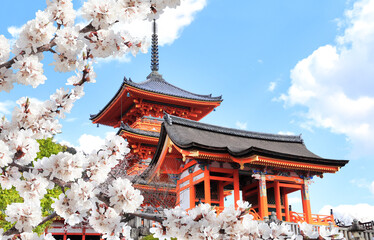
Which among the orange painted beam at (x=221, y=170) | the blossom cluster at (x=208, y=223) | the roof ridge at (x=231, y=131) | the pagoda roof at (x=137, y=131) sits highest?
the pagoda roof at (x=137, y=131)

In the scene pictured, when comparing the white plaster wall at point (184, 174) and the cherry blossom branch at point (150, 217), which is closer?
the cherry blossom branch at point (150, 217)

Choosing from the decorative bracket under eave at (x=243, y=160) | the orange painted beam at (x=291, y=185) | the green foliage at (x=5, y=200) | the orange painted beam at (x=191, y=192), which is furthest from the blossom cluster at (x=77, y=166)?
the orange painted beam at (x=291, y=185)

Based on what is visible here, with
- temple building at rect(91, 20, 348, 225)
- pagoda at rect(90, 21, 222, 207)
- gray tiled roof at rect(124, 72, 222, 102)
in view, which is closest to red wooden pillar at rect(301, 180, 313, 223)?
temple building at rect(91, 20, 348, 225)

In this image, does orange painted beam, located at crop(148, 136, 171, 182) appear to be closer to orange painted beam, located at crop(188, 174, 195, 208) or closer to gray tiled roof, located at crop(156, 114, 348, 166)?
gray tiled roof, located at crop(156, 114, 348, 166)

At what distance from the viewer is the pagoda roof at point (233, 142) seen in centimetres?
1393

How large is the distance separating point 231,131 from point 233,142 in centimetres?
130

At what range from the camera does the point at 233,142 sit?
17.7 meters

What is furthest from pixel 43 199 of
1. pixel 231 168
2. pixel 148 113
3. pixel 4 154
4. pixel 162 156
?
pixel 4 154

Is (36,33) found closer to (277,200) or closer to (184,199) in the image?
(184,199)

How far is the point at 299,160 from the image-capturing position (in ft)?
49.4

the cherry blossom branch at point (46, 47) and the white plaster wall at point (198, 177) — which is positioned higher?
the white plaster wall at point (198, 177)

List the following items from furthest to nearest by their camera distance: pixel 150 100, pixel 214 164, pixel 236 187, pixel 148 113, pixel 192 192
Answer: pixel 148 113 < pixel 150 100 < pixel 192 192 < pixel 214 164 < pixel 236 187

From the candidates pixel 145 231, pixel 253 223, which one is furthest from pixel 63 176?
pixel 145 231

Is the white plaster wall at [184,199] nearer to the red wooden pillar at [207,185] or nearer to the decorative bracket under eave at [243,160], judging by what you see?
the red wooden pillar at [207,185]
